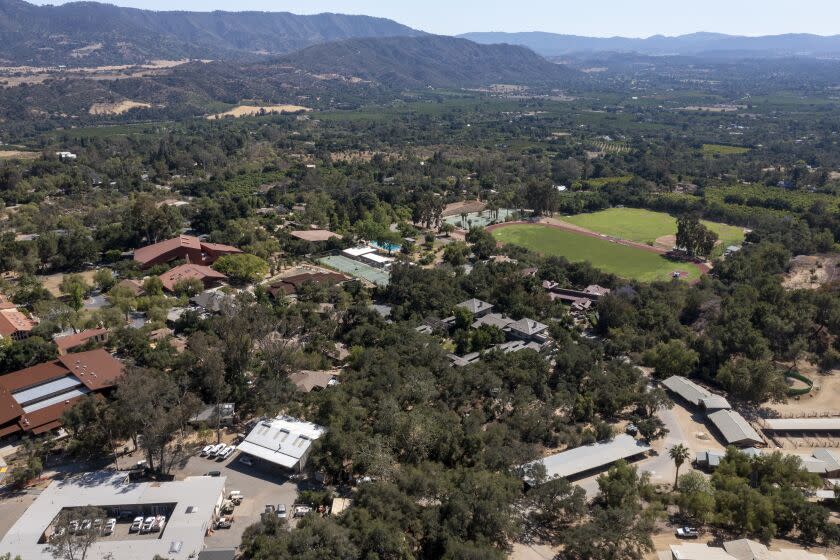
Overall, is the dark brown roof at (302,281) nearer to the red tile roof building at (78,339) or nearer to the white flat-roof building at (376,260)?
the white flat-roof building at (376,260)

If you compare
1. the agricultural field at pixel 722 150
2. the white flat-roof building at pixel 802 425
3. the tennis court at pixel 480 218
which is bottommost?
the tennis court at pixel 480 218

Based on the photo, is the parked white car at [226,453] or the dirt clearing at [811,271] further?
the dirt clearing at [811,271]

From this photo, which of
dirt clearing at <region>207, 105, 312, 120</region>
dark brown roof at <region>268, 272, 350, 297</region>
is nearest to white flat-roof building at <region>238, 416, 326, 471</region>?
dark brown roof at <region>268, 272, 350, 297</region>

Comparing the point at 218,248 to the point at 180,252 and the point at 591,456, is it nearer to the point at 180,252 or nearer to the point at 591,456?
the point at 180,252

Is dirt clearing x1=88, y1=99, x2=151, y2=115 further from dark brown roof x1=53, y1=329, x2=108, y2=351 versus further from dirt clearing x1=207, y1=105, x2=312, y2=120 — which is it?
dark brown roof x1=53, y1=329, x2=108, y2=351

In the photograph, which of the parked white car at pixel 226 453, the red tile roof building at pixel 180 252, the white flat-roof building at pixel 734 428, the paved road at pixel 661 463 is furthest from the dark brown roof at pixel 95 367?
the white flat-roof building at pixel 734 428

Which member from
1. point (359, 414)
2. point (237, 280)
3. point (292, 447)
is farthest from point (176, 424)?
point (237, 280)

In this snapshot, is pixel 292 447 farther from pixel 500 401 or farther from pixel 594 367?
pixel 594 367
